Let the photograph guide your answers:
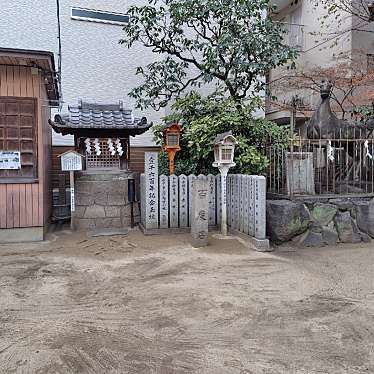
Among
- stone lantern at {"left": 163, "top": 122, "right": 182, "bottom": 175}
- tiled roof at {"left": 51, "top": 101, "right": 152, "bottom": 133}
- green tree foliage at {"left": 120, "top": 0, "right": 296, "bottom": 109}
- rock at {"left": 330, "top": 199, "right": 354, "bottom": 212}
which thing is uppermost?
green tree foliage at {"left": 120, "top": 0, "right": 296, "bottom": 109}

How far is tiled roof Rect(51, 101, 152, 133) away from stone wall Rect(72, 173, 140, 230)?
1.28m

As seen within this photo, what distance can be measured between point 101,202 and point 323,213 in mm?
5380

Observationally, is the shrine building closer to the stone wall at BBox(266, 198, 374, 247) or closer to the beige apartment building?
the stone wall at BBox(266, 198, 374, 247)

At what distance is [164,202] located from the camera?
8.77 m

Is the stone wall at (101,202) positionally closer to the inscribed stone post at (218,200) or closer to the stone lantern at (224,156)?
the inscribed stone post at (218,200)

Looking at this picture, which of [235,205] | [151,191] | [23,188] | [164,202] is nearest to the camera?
[23,188]

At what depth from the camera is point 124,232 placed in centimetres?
887

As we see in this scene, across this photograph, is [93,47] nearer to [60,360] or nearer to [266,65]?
[266,65]

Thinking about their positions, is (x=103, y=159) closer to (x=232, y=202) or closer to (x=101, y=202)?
(x=101, y=202)

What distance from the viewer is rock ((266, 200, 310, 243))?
766 cm

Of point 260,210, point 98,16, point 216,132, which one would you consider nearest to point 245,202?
point 260,210

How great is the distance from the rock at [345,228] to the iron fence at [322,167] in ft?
2.51

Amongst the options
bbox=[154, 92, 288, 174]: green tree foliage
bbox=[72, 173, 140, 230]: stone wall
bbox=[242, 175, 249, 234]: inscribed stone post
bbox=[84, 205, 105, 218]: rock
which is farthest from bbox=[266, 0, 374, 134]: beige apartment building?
bbox=[84, 205, 105, 218]: rock

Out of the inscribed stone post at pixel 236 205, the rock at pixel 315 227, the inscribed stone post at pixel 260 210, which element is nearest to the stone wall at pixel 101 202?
the inscribed stone post at pixel 236 205
